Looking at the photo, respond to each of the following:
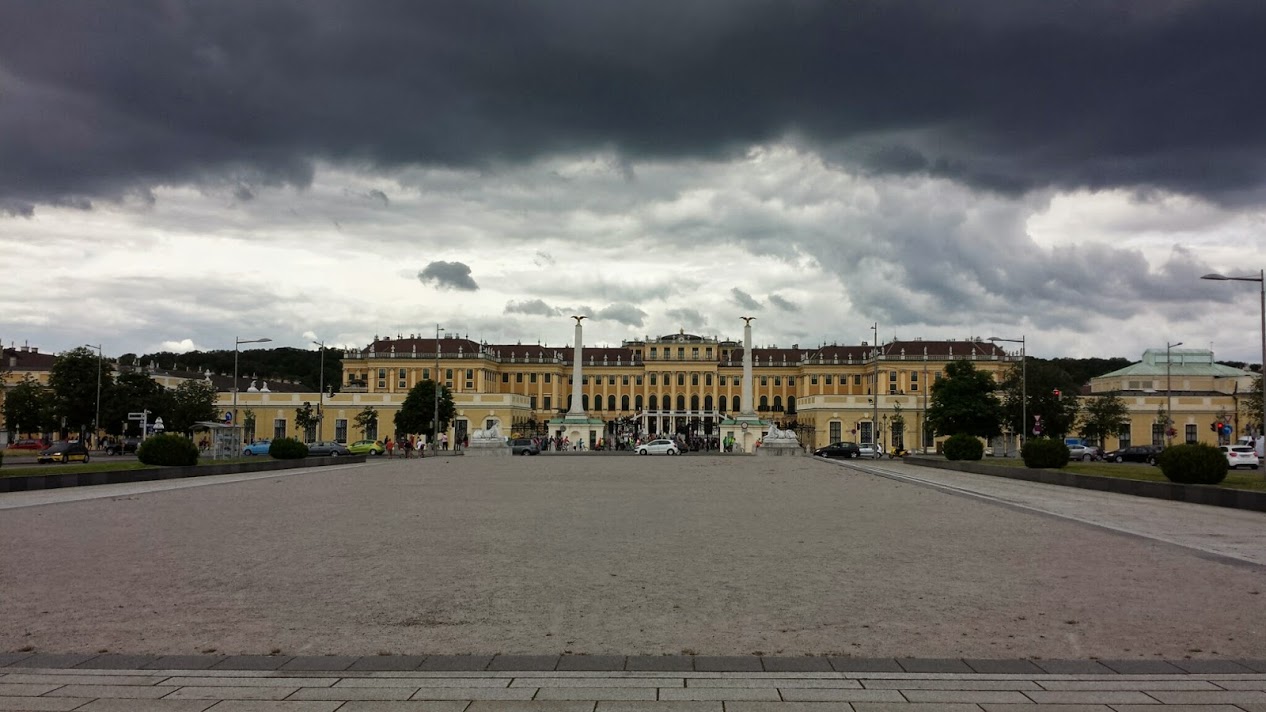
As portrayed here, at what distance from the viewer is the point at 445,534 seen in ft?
50.8

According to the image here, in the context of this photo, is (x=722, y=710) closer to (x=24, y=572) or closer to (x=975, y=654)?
(x=975, y=654)

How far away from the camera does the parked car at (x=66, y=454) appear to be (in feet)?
154

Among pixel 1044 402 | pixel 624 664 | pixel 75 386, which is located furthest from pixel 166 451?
pixel 1044 402

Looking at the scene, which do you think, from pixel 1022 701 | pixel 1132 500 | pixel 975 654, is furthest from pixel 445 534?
pixel 1132 500

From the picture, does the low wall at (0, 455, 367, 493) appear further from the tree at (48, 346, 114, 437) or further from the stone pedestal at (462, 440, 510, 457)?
the tree at (48, 346, 114, 437)

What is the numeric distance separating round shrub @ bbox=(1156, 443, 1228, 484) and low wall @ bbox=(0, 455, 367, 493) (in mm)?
31493

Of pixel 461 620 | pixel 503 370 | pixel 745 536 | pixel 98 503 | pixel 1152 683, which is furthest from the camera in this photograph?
pixel 503 370

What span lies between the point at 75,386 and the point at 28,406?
4941 mm

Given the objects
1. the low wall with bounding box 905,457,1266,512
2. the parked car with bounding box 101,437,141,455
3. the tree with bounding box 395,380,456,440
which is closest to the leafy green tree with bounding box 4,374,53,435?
the parked car with bounding box 101,437,141,455

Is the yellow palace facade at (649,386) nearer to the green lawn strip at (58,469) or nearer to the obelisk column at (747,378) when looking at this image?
the obelisk column at (747,378)

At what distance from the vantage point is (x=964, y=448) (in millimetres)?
53875

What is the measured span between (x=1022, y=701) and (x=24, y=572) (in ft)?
35.3

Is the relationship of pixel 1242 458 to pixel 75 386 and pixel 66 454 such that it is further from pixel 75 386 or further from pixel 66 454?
pixel 75 386

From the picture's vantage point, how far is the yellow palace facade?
108 metres
